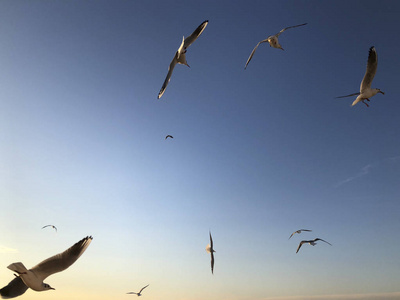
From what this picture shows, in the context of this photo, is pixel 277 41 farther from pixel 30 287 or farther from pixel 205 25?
pixel 30 287

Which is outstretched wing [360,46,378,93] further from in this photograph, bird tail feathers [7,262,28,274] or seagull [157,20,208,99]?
bird tail feathers [7,262,28,274]

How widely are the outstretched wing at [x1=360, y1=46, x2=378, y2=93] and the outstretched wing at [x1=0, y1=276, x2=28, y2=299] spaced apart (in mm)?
19537

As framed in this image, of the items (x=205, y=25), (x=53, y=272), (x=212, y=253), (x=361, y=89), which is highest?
(x=205, y=25)

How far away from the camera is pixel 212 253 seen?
18.7 meters

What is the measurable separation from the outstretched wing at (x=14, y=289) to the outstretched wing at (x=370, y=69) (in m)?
19.5

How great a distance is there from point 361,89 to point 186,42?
34.9 feet

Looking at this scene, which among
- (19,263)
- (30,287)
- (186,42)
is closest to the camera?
(19,263)

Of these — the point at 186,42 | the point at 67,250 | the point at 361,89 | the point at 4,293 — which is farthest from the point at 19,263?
the point at 361,89

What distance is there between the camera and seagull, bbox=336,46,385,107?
56.1 ft

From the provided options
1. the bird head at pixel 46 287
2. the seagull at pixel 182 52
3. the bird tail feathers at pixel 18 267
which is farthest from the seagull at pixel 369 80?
the bird tail feathers at pixel 18 267

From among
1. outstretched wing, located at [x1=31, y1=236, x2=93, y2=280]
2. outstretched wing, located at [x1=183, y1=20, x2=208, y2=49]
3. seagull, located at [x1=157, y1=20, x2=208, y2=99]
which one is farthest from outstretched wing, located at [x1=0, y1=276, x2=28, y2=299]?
outstretched wing, located at [x1=183, y1=20, x2=208, y2=49]

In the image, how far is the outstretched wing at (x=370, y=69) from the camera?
1709 centimetres

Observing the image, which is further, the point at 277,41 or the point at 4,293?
the point at 277,41

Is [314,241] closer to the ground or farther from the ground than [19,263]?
farther from the ground
